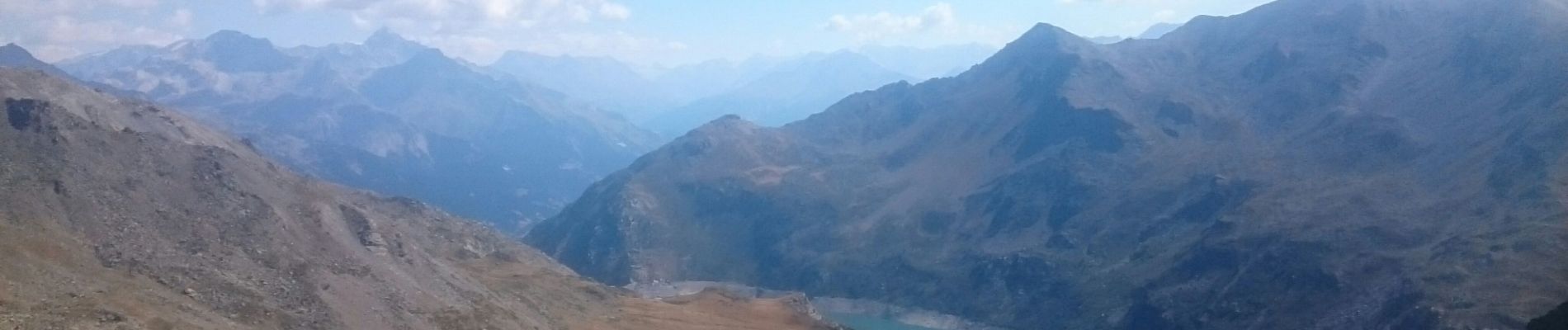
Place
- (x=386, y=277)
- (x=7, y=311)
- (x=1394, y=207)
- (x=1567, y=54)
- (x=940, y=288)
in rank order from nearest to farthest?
1. (x=7, y=311)
2. (x=386, y=277)
3. (x=1394, y=207)
4. (x=1567, y=54)
5. (x=940, y=288)

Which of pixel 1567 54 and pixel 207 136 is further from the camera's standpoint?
pixel 1567 54

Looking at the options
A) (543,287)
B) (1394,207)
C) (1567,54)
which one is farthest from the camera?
(1567,54)

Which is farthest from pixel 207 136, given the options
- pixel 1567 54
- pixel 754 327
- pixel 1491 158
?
pixel 1567 54

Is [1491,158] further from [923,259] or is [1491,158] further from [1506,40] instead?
[923,259]

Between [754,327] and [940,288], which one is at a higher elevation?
[754,327]

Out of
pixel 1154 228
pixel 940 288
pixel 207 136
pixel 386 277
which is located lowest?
pixel 940 288

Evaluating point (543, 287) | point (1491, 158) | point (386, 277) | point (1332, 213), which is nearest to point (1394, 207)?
point (1332, 213)

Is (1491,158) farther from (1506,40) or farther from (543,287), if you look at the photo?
(543,287)
